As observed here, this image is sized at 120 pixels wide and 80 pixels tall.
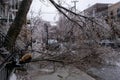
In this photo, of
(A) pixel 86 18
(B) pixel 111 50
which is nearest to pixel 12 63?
(A) pixel 86 18

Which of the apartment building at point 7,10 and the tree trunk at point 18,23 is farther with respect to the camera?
the apartment building at point 7,10

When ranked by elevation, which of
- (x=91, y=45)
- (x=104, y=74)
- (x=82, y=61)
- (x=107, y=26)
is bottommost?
(x=104, y=74)

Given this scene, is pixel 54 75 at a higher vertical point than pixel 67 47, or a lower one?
lower

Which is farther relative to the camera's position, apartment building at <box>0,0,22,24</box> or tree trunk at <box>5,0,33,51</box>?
apartment building at <box>0,0,22,24</box>

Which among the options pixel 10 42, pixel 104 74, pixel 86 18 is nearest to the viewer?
pixel 10 42

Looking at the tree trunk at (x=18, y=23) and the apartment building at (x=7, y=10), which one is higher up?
the apartment building at (x=7, y=10)

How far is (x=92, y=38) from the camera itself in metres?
6.95

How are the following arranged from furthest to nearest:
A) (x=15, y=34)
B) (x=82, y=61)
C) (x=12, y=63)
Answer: (x=82, y=61), (x=15, y=34), (x=12, y=63)

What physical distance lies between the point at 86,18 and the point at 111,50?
7.72 ft

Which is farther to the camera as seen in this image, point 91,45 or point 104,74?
point 104,74

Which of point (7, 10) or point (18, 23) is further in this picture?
point (7, 10)

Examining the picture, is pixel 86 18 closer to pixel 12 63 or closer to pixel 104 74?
pixel 12 63

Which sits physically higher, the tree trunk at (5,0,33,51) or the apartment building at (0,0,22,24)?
the apartment building at (0,0,22,24)

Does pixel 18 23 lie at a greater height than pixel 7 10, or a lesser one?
lesser
